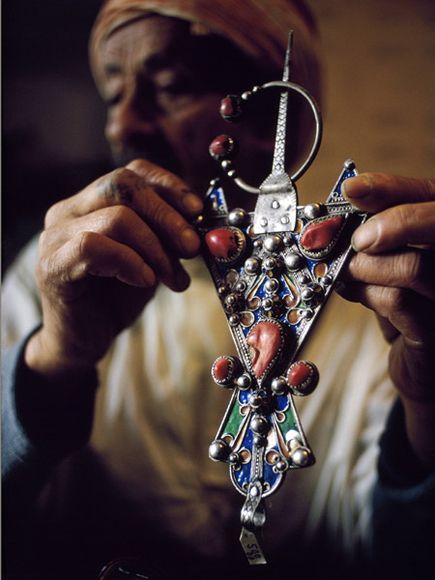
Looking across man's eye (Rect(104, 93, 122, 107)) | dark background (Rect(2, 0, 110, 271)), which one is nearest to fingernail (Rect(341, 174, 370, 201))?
man's eye (Rect(104, 93, 122, 107))

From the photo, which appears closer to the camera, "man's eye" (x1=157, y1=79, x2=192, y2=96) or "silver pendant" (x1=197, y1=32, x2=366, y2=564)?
"silver pendant" (x1=197, y1=32, x2=366, y2=564)

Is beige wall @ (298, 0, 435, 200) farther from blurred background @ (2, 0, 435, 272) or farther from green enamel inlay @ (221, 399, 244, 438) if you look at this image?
green enamel inlay @ (221, 399, 244, 438)

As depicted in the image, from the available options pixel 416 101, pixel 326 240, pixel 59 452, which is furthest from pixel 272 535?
pixel 416 101

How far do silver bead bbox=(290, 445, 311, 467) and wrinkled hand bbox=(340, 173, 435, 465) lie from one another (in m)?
0.14

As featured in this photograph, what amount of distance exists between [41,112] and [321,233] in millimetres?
623

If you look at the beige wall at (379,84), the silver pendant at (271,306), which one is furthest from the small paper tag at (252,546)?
the beige wall at (379,84)

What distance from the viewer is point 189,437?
90 centimetres

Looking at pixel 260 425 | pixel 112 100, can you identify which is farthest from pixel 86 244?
pixel 112 100

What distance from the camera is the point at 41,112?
3.26ft

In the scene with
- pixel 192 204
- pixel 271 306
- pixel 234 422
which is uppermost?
pixel 192 204

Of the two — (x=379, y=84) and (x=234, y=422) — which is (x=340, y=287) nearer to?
(x=234, y=422)

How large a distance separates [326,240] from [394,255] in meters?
0.06

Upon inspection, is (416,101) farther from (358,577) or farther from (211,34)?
(358,577)

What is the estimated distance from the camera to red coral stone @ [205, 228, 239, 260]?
1.90ft
